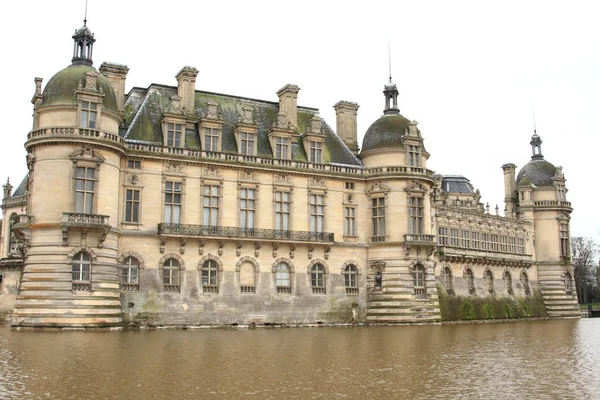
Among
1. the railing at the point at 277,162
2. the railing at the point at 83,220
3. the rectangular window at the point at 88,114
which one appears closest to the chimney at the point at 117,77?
Answer: the railing at the point at 277,162

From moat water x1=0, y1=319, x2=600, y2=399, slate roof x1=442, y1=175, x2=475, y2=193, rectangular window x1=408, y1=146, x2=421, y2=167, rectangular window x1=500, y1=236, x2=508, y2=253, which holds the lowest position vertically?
moat water x1=0, y1=319, x2=600, y2=399

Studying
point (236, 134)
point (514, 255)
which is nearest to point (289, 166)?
point (236, 134)

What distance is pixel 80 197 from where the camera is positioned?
3769 cm

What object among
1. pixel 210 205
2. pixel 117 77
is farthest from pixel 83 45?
pixel 210 205

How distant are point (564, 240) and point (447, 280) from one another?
18.0 meters

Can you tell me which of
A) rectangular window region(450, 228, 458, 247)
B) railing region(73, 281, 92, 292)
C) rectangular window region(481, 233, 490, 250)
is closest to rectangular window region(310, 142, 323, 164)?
rectangular window region(450, 228, 458, 247)

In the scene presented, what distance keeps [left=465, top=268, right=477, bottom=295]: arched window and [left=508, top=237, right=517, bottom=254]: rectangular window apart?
732cm

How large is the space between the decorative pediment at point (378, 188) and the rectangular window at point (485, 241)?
18.9 meters

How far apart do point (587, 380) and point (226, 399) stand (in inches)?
385

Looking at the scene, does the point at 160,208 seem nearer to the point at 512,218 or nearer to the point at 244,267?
the point at 244,267

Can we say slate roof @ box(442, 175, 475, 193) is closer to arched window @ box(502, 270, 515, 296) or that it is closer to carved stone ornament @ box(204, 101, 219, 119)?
arched window @ box(502, 270, 515, 296)

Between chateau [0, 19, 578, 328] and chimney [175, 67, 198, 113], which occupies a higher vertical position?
chimney [175, 67, 198, 113]

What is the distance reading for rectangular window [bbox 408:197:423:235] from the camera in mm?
47344

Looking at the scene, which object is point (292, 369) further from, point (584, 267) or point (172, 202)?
point (584, 267)
